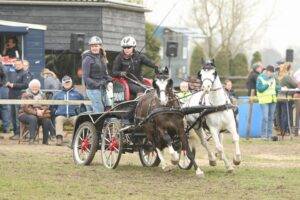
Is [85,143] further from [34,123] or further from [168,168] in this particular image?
[34,123]

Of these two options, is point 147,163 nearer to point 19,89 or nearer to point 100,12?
point 19,89

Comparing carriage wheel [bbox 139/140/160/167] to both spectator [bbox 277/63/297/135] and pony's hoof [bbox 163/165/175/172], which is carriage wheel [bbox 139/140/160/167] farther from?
spectator [bbox 277/63/297/135]

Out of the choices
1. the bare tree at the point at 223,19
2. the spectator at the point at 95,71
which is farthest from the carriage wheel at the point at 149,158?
the bare tree at the point at 223,19

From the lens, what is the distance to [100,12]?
29.2m

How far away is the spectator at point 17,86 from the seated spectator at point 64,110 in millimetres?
1071

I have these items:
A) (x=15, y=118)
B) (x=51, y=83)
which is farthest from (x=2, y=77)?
(x=51, y=83)

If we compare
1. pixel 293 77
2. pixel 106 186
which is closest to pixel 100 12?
pixel 293 77

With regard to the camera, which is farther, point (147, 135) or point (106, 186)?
point (147, 135)

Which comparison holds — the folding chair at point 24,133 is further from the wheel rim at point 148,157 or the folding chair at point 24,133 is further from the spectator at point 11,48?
the wheel rim at point 148,157

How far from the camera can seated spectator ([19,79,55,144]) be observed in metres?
19.4

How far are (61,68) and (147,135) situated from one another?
704 inches

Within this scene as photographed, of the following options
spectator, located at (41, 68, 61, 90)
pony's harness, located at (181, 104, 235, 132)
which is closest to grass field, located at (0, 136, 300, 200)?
pony's harness, located at (181, 104, 235, 132)

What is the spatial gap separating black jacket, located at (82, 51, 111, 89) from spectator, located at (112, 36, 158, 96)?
32.6 inches

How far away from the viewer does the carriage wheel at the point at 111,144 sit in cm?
1371
